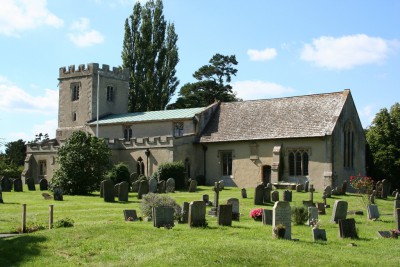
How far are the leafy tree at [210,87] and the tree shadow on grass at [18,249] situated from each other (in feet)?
174

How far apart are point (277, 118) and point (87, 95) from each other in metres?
21.4

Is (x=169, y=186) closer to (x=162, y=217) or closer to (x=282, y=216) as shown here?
(x=162, y=217)

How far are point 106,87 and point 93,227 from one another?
1643 inches

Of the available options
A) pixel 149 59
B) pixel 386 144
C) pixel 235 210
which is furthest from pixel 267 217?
pixel 149 59

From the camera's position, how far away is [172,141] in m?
45.8

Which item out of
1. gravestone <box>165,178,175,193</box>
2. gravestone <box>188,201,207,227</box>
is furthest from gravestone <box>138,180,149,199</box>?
gravestone <box>188,201,207,227</box>

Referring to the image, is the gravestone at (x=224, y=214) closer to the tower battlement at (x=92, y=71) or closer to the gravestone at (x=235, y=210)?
the gravestone at (x=235, y=210)

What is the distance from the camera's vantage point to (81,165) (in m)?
37.6

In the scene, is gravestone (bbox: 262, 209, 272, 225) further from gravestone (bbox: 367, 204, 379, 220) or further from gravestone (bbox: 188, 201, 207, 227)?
gravestone (bbox: 367, 204, 379, 220)

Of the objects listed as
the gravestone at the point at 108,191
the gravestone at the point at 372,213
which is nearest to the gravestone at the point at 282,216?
the gravestone at the point at 372,213

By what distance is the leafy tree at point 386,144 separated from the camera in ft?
166

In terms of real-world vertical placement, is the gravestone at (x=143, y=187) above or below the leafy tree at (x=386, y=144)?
below

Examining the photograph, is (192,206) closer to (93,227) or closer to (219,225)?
(219,225)

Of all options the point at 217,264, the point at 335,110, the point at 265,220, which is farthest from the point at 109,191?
the point at 335,110
